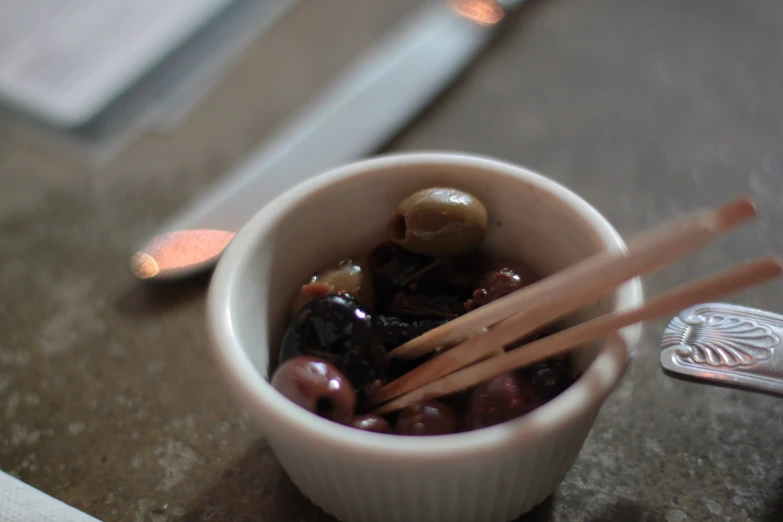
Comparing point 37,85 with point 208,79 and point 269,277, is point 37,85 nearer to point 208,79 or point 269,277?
point 208,79

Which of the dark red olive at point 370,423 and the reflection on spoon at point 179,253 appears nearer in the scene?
the dark red olive at point 370,423

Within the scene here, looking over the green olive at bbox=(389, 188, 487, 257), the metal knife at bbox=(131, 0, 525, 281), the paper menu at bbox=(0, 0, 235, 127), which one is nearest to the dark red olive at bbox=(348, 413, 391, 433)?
the green olive at bbox=(389, 188, 487, 257)

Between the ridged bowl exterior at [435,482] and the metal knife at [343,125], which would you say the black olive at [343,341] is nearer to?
the ridged bowl exterior at [435,482]

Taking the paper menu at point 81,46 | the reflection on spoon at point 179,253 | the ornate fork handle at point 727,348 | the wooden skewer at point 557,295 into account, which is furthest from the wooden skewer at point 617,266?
the paper menu at point 81,46

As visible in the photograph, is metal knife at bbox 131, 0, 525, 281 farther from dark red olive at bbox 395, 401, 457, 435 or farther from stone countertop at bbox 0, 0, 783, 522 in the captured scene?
dark red olive at bbox 395, 401, 457, 435

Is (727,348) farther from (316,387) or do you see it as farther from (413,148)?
(413,148)
